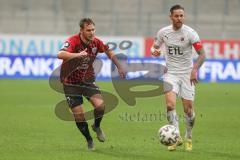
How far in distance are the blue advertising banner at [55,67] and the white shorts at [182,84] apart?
21147 mm

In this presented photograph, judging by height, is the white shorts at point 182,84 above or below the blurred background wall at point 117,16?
above

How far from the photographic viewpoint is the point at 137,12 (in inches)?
1607

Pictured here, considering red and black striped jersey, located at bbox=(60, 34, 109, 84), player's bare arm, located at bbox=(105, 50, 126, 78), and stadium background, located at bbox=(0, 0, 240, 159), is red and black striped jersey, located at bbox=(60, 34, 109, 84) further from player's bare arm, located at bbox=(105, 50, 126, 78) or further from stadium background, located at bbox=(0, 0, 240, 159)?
stadium background, located at bbox=(0, 0, 240, 159)

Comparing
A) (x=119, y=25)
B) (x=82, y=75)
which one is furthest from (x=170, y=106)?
(x=119, y=25)

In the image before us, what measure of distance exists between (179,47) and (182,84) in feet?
2.43

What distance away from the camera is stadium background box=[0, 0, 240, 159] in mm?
13039

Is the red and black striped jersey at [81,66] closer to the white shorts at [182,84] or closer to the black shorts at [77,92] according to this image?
the black shorts at [77,92]

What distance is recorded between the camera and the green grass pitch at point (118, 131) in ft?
38.5

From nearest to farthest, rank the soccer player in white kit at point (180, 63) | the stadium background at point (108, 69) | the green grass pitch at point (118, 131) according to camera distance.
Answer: the green grass pitch at point (118, 131), the soccer player in white kit at point (180, 63), the stadium background at point (108, 69)

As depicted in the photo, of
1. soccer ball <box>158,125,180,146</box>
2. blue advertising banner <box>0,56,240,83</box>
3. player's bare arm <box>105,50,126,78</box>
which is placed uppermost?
player's bare arm <box>105,50,126,78</box>

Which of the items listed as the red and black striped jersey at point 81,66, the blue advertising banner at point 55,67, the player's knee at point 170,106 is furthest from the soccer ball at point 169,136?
the blue advertising banner at point 55,67

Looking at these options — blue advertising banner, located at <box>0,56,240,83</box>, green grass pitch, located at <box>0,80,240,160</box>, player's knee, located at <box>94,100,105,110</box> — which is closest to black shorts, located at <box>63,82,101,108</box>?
player's knee, located at <box>94,100,105,110</box>

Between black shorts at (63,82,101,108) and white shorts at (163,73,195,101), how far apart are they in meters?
1.52

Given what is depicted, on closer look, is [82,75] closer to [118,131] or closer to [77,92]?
[77,92]
